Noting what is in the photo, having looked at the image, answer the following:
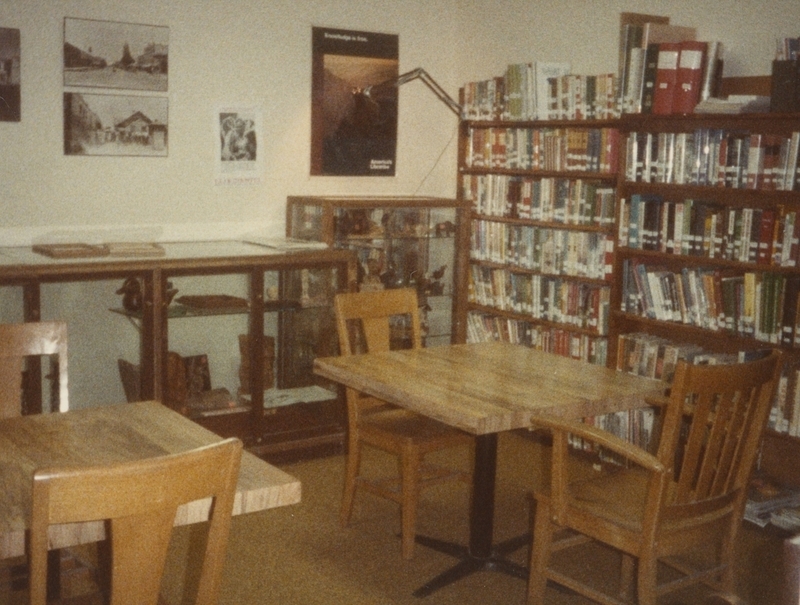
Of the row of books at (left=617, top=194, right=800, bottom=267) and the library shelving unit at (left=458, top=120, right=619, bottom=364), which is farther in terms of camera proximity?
the library shelving unit at (left=458, top=120, right=619, bottom=364)

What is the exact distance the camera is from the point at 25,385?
4023 mm

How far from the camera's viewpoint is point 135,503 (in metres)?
1.61

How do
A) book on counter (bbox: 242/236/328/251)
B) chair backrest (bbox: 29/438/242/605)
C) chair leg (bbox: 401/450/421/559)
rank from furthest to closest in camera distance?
book on counter (bbox: 242/236/328/251) → chair leg (bbox: 401/450/421/559) → chair backrest (bbox: 29/438/242/605)

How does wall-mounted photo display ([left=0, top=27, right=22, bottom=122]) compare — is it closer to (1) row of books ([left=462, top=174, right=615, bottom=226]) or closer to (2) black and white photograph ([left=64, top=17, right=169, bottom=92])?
(2) black and white photograph ([left=64, top=17, right=169, bottom=92])

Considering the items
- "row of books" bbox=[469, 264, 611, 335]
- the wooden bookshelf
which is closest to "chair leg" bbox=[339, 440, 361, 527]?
the wooden bookshelf

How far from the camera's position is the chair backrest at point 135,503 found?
1.56m

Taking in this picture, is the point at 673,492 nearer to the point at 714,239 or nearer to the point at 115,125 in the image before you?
the point at 714,239

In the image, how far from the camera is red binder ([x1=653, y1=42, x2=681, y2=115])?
428 centimetres

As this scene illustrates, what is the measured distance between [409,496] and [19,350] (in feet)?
4.80

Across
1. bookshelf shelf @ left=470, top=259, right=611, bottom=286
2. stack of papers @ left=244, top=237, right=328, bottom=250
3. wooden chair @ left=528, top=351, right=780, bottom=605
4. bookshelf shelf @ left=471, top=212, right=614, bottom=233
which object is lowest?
wooden chair @ left=528, top=351, right=780, bottom=605

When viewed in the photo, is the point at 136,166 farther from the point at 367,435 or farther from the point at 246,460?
the point at 246,460

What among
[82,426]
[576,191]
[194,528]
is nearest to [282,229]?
[576,191]

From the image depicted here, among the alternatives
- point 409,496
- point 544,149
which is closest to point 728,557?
point 409,496

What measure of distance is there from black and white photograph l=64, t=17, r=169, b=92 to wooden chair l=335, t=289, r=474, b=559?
1.66 m
